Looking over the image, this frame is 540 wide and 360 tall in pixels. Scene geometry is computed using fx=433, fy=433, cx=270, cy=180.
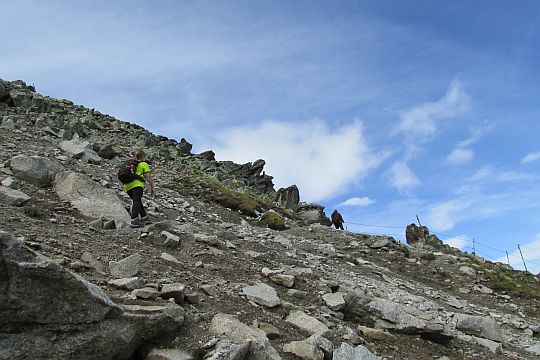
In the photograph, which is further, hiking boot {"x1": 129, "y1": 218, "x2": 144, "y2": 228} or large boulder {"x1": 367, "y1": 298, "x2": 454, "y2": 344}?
hiking boot {"x1": 129, "y1": 218, "x2": 144, "y2": 228}

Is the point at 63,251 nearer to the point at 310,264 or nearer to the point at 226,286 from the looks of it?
the point at 226,286

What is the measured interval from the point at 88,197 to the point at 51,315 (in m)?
8.05

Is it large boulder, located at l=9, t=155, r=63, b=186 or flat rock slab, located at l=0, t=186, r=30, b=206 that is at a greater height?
large boulder, located at l=9, t=155, r=63, b=186

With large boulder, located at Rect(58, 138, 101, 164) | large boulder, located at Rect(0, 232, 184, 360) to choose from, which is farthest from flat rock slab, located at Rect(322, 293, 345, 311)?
large boulder, located at Rect(58, 138, 101, 164)

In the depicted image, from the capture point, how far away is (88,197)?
1279 cm

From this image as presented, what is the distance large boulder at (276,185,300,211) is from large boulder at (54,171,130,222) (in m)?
27.4

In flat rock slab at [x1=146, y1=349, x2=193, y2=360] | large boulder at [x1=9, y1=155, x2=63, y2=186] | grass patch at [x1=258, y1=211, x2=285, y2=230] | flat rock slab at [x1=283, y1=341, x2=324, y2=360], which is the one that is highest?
grass patch at [x1=258, y1=211, x2=285, y2=230]

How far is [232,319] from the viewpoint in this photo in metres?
6.97

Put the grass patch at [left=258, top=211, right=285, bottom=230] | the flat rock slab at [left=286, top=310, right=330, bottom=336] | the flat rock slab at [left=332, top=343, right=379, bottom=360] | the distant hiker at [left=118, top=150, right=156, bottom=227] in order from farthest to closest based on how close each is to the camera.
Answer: the grass patch at [left=258, top=211, right=285, bottom=230] → the distant hiker at [left=118, top=150, right=156, bottom=227] → the flat rock slab at [left=286, top=310, right=330, bottom=336] → the flat rock slab at [left=332, top=343, right=379, bottom=360]

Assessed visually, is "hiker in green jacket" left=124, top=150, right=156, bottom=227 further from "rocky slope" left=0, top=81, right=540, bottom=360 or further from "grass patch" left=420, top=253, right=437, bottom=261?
"grass patch" left=420, top=253, right=437, bottom=261

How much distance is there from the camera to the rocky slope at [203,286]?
5.39 meters

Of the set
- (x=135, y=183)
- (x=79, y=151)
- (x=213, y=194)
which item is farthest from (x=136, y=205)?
(x=213, y=194)

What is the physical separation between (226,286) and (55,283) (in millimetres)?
4412

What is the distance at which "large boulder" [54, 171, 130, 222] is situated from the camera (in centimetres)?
1220
